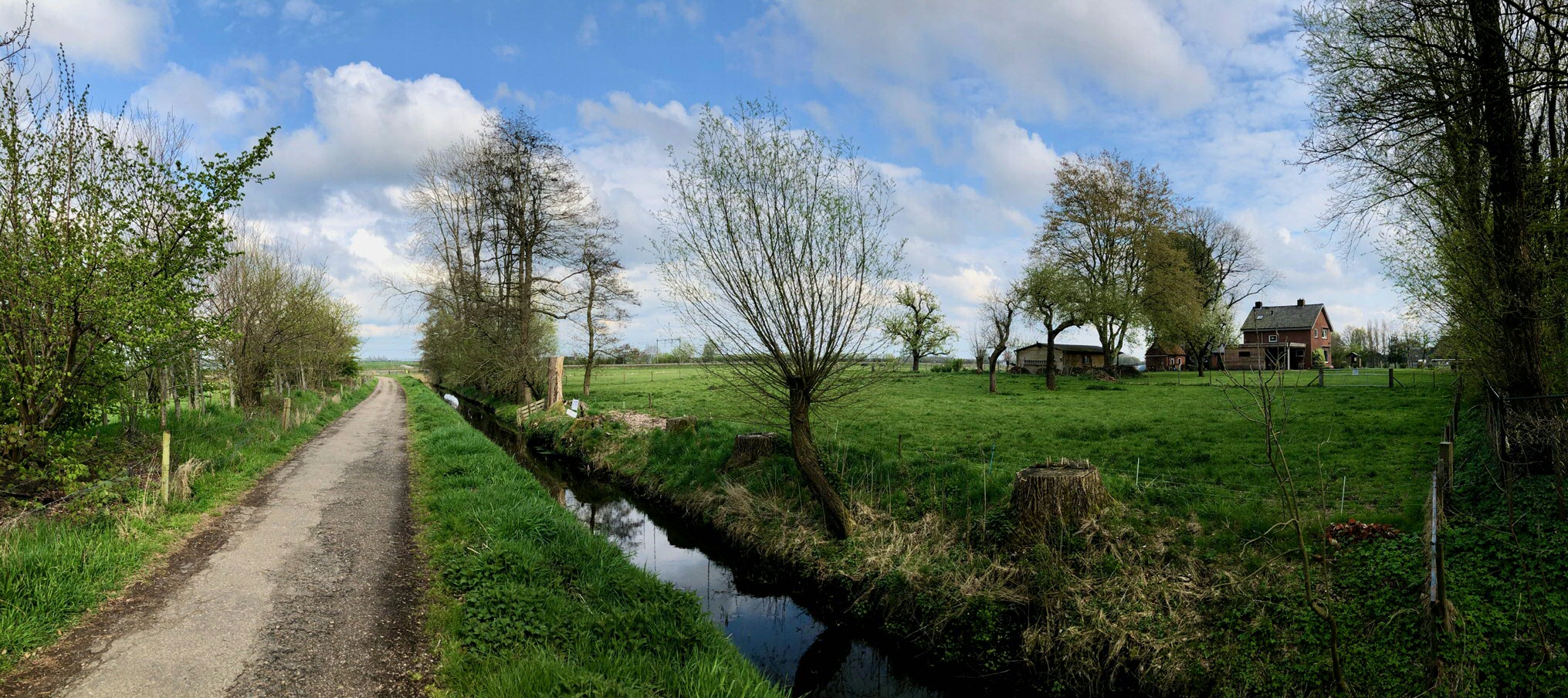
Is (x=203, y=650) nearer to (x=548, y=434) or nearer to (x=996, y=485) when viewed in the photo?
(x=996, y=485)

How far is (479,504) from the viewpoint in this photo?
984 cm

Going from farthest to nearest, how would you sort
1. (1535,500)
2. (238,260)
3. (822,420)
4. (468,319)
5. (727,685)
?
(468,319)
(238,260)
(822,420)
(1535,500)
(727,685)

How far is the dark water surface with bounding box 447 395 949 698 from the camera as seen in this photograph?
6.99 meters

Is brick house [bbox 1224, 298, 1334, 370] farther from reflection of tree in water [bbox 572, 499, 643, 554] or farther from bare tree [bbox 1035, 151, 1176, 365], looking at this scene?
reflection of tree in water [bbox 572, 499, 643, 554]

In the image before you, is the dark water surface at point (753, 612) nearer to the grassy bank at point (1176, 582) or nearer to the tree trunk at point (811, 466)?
the grassy bank at point (1176, 582)

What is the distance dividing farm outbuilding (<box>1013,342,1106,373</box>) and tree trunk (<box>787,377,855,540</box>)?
1484 inches

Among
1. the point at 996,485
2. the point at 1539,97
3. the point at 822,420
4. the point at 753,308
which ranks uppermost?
the point at 1539,97

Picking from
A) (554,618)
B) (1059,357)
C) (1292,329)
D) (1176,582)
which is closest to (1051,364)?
(1059,357)

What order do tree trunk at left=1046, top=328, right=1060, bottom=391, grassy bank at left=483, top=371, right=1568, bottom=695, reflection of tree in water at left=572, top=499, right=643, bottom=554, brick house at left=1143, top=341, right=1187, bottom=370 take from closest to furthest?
grassy bank at left=483, top=371, right=1568, bottom=695 < reflection of tree in water at left=572, top=499, right=643, bottom=554 < tree trunk at left=1046, top=328, right=1060, bottom=391 < brick house at left=1143, top=341, right=1187, bottom=370

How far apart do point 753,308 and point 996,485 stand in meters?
4.26

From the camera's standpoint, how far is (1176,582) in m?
6.96

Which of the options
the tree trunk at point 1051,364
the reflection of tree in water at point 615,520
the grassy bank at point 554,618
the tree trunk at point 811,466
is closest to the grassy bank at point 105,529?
the grassy bank at point 554,618

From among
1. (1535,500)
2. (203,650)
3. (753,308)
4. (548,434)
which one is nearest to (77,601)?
(203,650)

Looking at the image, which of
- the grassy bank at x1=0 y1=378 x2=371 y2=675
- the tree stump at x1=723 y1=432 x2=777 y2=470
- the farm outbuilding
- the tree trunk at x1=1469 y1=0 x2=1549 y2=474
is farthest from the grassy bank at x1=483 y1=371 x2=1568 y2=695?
the farm outbuilding
